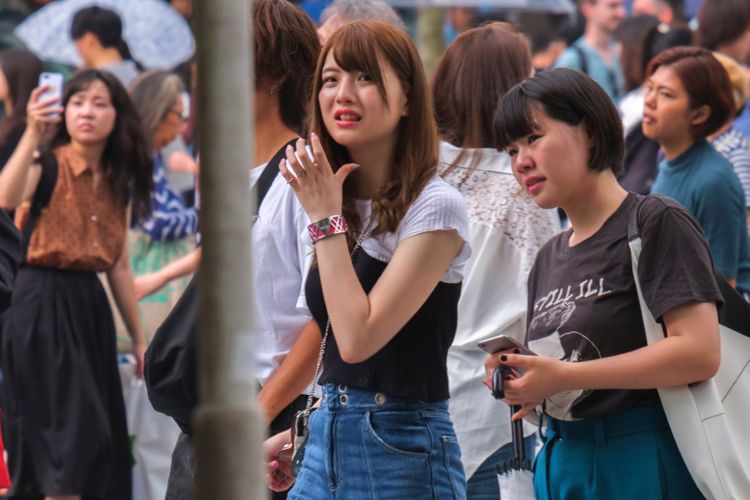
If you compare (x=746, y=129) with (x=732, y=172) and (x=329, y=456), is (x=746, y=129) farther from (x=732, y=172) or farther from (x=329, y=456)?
(x=329, y=456)

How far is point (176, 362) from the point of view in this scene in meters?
4.19

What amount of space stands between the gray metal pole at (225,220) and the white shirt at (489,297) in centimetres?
234

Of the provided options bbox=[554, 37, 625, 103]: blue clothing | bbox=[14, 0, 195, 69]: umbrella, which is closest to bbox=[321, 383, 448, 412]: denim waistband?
bbox=[14, 0, 195, 69]: umbrella

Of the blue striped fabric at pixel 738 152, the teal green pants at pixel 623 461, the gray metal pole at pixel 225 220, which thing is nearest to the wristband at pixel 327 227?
the teal green pants at pixel 623 461

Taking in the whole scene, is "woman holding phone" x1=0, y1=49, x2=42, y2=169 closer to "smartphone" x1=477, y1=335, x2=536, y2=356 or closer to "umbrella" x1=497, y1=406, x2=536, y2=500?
"umbrella" x1=497, y1=406, x2=536, y2=500

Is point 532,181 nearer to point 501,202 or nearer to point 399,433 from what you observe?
point 399,433

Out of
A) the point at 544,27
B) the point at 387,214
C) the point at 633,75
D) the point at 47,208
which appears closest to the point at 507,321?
the point at 387,214

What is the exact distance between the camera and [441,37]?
45.0 ft

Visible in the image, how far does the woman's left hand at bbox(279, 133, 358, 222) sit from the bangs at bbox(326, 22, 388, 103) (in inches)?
11.0

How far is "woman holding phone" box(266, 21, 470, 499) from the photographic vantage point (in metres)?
3.65

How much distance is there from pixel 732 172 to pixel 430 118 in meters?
2.58

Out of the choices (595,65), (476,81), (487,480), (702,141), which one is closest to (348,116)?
(476,81)

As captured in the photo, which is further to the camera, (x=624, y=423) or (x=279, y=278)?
(x=279, y=278)

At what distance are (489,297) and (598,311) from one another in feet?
3.87
